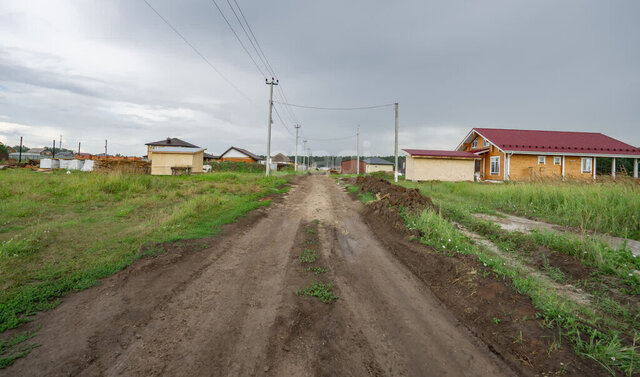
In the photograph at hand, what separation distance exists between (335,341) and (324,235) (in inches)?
163

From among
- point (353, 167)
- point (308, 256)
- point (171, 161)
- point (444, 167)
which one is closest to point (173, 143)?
point (171, 161)

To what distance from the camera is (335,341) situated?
268 cm

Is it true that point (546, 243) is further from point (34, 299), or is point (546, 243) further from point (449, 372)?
point (34, 299)

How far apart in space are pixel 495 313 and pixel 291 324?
235cm

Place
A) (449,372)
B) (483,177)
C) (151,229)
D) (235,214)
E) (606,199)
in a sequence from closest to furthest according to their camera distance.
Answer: (449,372)
(151,229)
(606,199)
(235,214)
(483,177)

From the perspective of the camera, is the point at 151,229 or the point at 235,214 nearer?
the point at 151,229

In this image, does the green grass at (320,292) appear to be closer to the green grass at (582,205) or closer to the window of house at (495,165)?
the green grass at (582,205)

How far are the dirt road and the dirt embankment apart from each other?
171 mm

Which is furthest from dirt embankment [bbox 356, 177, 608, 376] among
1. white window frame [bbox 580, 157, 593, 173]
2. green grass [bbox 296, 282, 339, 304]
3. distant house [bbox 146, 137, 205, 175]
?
distant house [bbox 146, 137, 205, 175]

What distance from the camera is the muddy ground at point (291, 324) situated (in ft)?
7.69

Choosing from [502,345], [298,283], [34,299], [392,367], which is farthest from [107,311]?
[502,345]

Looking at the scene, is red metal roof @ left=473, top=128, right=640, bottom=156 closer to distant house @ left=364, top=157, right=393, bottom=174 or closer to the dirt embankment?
the dirt embankment

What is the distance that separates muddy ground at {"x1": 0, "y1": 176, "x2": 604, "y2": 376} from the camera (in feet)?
7.69

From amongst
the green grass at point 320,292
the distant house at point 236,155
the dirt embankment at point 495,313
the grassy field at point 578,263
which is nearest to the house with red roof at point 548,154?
the grassy field at point 578,263
